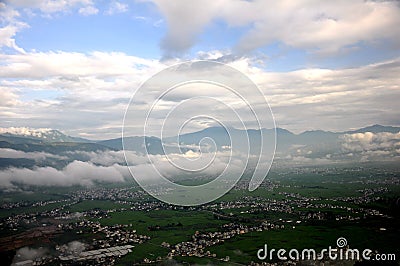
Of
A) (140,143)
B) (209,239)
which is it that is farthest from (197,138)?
(209,239)

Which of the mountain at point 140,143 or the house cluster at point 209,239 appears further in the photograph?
the house cluster at point 209,239

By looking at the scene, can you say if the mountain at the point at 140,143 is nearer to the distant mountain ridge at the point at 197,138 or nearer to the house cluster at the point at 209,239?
the distant mountain ridge at the point at 197,138

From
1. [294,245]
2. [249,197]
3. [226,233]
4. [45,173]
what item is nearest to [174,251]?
[226,233]

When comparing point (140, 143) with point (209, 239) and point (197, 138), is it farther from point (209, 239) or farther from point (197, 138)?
point (209, 239)

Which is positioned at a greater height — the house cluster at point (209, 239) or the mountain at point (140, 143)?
the mountain at point (140, 143)

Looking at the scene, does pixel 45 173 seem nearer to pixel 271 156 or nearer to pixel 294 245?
pixel 294 245

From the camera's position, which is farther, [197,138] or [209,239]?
[209,239]

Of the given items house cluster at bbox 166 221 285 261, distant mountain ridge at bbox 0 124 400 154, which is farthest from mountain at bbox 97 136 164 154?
house cluster at bbox 166 221 285 261

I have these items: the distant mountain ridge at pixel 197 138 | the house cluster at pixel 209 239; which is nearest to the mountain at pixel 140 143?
the distant mountain ridge at pixel 197 138

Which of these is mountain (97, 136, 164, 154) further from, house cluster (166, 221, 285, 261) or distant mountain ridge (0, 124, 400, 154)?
house cluster (166, 221, 285, 261)

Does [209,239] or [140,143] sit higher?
[140,143]

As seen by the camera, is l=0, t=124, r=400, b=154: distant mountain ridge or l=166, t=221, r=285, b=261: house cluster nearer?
l=0, t=124, r=400, b=154: distant mountain ridge
